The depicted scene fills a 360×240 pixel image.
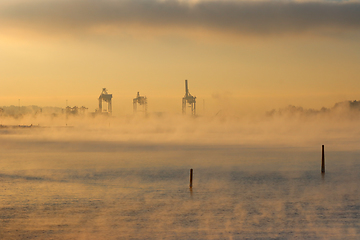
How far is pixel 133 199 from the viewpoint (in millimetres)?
45594

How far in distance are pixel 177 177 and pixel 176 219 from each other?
3527cm

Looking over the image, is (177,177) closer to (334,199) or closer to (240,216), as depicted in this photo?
(334,199)

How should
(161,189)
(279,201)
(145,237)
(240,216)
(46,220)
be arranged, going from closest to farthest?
1. (145,237)
2. (46,220)
3. (240,216)
4. (279,201)
5. (161,189)

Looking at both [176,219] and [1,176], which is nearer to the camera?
[176,219]

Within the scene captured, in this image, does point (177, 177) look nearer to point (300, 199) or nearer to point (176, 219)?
point (300, 199)

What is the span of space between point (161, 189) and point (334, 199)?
1980 cm

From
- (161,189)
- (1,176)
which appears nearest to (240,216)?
(161,189)

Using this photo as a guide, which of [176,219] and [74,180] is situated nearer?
[176,219]

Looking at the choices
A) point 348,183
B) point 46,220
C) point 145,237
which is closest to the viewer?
point 145,237

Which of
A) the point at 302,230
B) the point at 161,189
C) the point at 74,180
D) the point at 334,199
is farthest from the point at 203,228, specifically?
the point at 74,180

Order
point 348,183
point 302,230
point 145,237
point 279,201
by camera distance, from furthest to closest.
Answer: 1. point 348,183
2. point 279,201
3. point 302,230
4. point 145,237

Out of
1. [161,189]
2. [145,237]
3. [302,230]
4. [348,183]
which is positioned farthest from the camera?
[348,183]

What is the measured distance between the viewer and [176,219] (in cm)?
3519

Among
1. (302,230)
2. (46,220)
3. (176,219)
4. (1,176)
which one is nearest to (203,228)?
(176,219)
